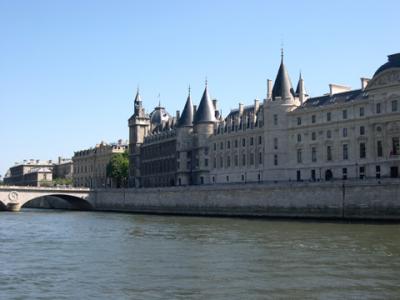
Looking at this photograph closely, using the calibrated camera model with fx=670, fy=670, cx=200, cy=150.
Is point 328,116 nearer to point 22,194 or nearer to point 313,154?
point 313,154

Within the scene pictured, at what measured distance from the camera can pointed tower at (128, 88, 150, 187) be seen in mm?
114056

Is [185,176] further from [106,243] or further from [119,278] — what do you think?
[119,278]

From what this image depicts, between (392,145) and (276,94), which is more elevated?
(276,94)

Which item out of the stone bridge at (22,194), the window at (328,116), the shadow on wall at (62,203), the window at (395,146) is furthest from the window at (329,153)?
the shadow on wall at (62,203)

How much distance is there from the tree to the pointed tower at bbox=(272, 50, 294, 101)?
50.7m

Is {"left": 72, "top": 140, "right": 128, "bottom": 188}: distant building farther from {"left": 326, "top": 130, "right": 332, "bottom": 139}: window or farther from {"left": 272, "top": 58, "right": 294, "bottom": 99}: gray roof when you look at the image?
{"left": 326, "top": 130, "right": 332, "bottom": 139}: window

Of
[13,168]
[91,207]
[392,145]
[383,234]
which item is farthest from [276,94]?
[13,168]

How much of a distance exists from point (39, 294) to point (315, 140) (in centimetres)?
5354

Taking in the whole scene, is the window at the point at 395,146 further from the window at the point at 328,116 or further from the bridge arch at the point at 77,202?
the bridge arch at the point at 77,202

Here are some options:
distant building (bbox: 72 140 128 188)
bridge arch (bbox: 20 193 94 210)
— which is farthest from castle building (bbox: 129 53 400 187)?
distant building (bbox: 72 140 128 188)

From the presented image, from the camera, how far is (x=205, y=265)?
26.5 meters

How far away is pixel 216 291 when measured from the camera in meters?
21.0

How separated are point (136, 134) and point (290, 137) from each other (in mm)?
46009

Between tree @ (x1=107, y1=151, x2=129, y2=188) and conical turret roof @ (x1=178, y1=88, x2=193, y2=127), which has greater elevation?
conical turret roof @ (x1=178, y1=88, x2=193, y2=127)
